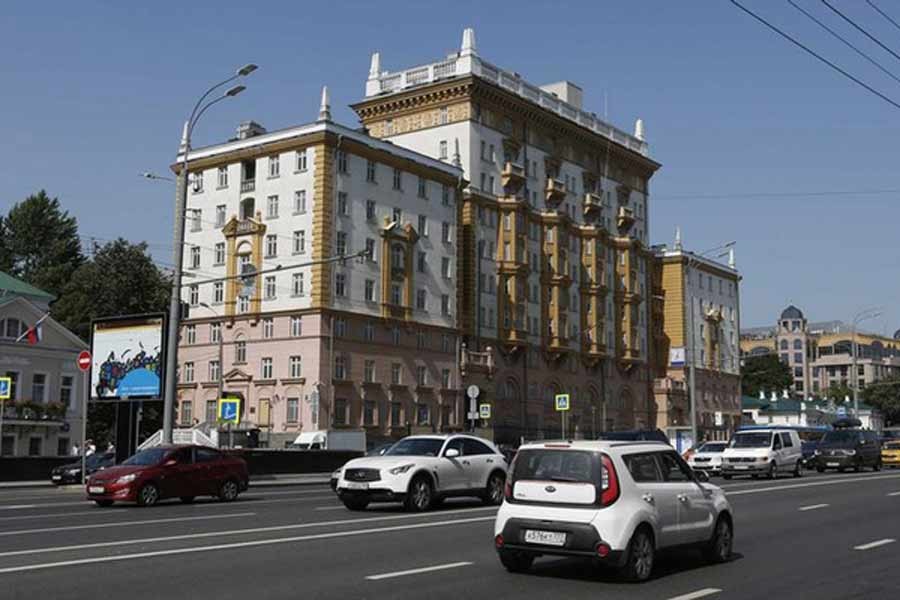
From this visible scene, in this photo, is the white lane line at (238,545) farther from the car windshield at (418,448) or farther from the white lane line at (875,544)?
the white lane line at (875,544)

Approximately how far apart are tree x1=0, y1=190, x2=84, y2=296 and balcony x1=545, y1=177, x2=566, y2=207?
44925 millimetres

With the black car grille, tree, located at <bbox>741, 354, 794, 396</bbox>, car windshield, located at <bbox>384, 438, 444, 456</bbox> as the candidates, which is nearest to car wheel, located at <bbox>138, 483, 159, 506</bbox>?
the black car grille

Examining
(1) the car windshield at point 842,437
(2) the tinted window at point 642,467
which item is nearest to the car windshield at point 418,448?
(2) the tinted window at point 642,467

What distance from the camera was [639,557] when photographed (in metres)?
11.3

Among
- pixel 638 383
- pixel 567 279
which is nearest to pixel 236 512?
pixel 567 279

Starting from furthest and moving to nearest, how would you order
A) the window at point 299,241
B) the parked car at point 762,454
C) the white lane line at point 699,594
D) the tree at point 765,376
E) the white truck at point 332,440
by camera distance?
the tree at point 765,376, the window at point 299,241, the white truck at point 332,440, the parked car at point 762,454, the white lane line at point 699,594

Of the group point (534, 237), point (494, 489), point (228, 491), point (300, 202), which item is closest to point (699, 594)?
point (494, 489)

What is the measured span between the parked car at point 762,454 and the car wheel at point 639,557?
85.7 ft

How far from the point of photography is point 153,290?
7388 cm

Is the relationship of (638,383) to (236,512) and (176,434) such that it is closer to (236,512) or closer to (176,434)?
(176,434)

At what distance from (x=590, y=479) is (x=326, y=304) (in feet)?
167

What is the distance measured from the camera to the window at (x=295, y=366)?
6119 centimetres

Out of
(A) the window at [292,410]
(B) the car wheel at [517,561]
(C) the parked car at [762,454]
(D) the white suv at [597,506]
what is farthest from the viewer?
(A) the window at [292,410]

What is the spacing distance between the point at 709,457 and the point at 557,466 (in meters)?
33.7
